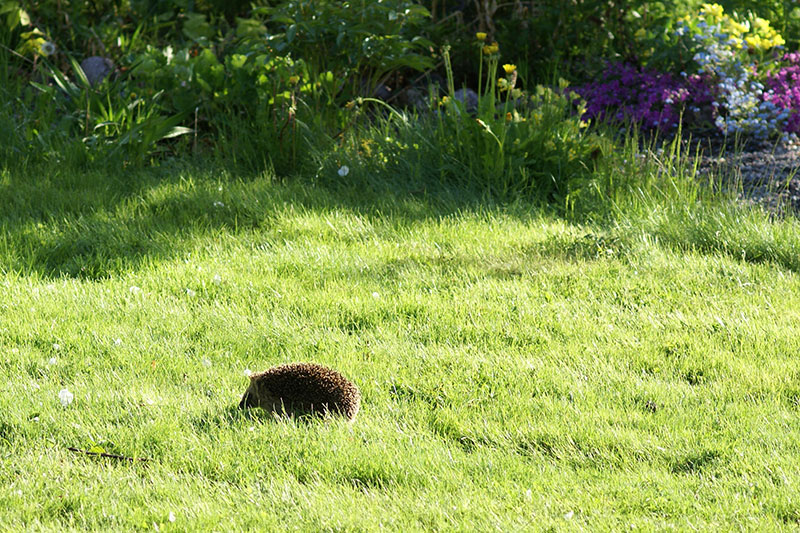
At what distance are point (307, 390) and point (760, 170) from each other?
4472mm

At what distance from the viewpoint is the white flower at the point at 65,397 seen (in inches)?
140

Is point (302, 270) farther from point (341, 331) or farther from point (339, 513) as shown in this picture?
point (339, 513)

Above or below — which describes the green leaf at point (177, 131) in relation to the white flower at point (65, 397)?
above

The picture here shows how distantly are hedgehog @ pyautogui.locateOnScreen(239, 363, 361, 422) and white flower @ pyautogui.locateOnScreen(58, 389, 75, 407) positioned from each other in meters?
0.74

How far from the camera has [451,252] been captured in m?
5.30

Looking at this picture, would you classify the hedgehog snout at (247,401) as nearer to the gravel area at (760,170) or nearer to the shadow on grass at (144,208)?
the shadow on grass at (144,208)

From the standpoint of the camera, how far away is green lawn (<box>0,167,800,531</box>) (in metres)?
3.01

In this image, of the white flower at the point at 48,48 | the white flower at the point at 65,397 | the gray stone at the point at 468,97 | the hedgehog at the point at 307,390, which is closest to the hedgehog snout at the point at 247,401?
the hedgehog at the point at 307,390

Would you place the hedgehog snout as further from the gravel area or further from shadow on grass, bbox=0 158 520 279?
the gravel area

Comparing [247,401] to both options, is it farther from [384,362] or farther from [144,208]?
[144,208]

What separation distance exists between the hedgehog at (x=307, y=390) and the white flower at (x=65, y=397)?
2.41 ft

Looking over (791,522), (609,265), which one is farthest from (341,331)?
(791,522)

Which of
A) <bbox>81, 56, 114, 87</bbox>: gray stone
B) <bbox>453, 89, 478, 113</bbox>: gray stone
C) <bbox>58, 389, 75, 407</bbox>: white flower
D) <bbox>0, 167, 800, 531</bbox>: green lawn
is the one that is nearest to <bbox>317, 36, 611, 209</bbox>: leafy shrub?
<bbox>0, 167, 800, 531</bbox>: green lawn

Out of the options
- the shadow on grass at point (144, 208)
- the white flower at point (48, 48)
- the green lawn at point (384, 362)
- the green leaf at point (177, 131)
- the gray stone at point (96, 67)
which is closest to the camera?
the green lawn at point (384, 362)
